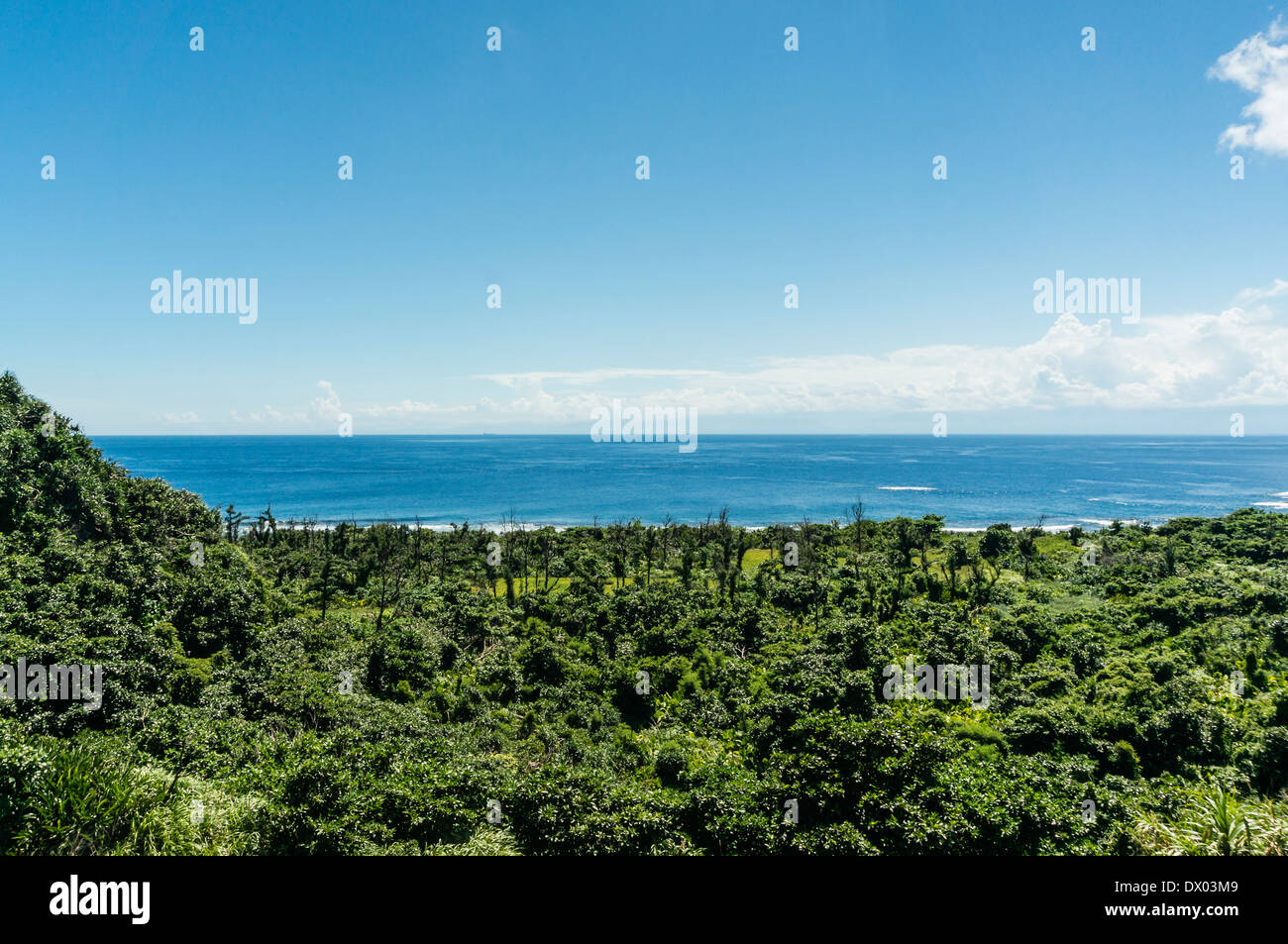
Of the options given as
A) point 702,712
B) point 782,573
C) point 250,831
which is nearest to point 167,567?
point 250,831

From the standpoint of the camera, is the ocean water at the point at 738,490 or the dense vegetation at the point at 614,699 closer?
the dense vegetation at the point at 614,699

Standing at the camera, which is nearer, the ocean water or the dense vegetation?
the dense vegetation

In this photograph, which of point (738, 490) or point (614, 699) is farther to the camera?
point (738, 490)

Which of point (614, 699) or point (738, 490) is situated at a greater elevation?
point (738, 490)
